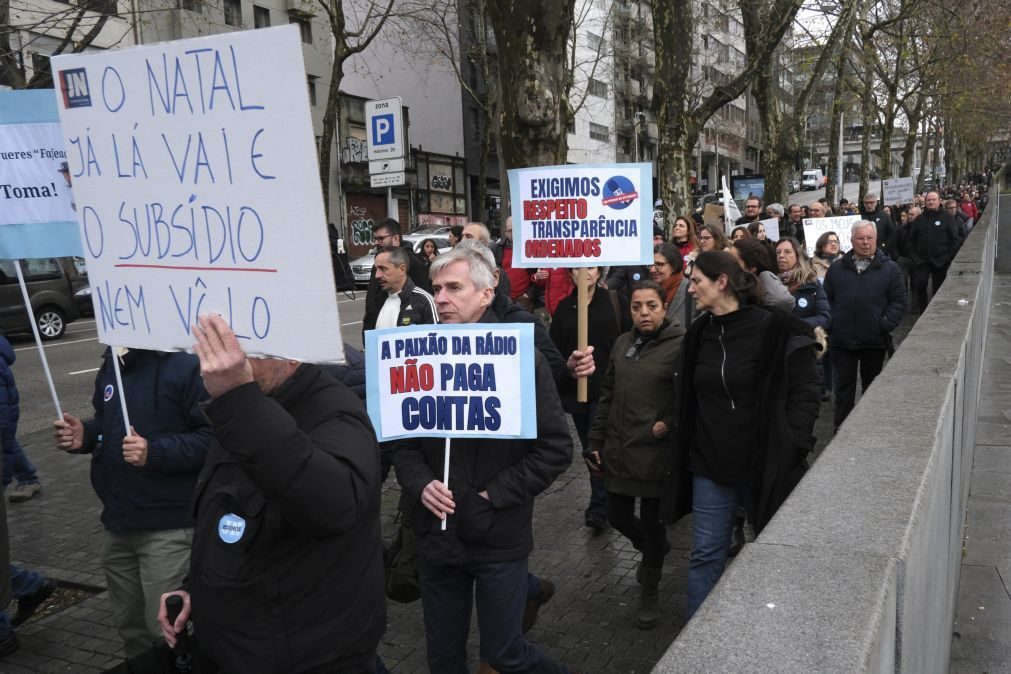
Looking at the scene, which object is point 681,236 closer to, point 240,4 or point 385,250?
point 385,250

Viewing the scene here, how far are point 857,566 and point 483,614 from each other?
65.7 inches

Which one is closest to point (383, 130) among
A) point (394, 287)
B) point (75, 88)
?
point (394, 287)

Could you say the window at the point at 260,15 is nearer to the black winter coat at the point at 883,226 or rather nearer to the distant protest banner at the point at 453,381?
the black winter coat at the point at 883,226

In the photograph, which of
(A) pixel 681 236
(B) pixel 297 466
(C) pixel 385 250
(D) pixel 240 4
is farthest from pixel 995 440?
(D) pixel 240 4

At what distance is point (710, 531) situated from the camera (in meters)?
4.10

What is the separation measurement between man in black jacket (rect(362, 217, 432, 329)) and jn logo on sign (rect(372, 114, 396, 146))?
163 inches

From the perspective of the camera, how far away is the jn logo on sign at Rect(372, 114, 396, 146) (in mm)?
12055

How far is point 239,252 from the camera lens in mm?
2061

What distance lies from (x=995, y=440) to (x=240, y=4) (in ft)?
108

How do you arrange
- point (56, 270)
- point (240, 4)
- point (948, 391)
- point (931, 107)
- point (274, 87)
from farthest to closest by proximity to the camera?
point (931, 107) → point (240, 4) → point (56, 270) → point (948, 391) → point (274, 87)

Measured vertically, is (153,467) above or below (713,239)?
below

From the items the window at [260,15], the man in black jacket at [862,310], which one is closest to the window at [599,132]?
the window at [260,15]

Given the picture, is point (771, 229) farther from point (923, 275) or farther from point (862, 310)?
point (862, 310)

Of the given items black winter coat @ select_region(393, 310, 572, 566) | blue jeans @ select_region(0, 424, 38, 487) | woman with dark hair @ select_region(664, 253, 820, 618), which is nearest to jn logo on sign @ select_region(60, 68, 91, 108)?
black winter coat @ select_region(393, 310, 572, 566)
